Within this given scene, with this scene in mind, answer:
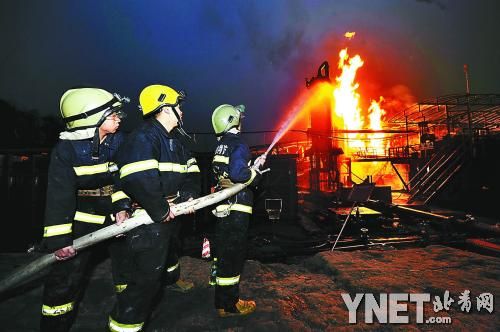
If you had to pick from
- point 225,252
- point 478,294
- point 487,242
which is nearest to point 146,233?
point 225,252

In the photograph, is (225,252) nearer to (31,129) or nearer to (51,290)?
(51,290)

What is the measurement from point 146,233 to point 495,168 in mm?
19705

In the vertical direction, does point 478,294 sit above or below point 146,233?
below

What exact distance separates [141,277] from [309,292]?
240 centimetres

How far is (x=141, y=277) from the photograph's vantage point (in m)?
2.36

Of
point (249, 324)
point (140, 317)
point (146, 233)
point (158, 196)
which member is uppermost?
point (158, 196)

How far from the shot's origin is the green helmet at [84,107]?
2752 mm

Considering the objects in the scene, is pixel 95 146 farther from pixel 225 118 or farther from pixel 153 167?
pixel 225 118

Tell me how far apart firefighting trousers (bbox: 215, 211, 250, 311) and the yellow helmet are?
154 centimetres

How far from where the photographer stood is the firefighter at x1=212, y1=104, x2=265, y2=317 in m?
3.19

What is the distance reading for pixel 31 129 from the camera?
3691 cm

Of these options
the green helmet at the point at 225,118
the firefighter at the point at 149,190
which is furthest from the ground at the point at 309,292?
the green helmet at the point at 225,118

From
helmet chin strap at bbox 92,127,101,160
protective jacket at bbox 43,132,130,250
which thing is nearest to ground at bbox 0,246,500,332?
protective jacket at bbox 43,132,130,250

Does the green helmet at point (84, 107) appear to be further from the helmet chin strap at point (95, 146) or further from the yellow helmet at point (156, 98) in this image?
the yellow helmet at point (156, 98)
